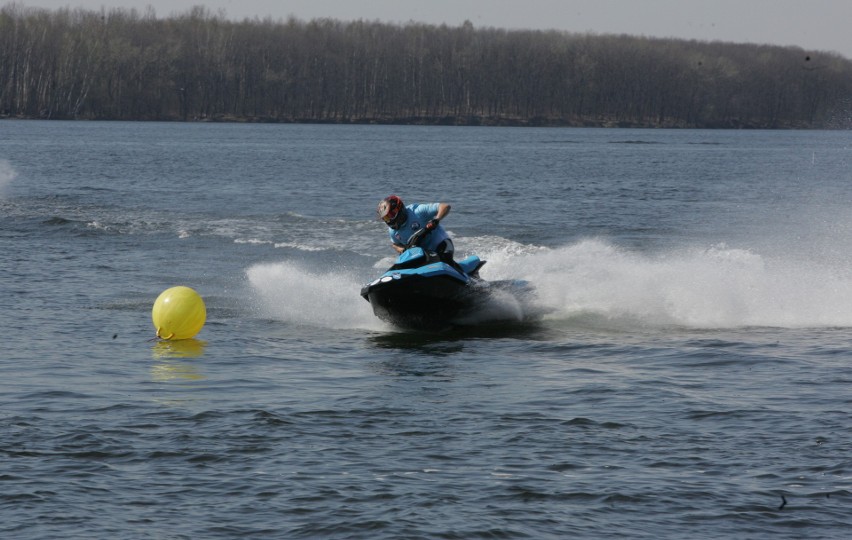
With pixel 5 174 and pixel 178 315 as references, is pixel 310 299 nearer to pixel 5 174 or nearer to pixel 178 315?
pixel 178 315

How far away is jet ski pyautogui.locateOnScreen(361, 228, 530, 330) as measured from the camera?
15625mm

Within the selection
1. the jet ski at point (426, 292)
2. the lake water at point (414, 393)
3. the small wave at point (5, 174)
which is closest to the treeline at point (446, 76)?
the small wave at point (5, 174)

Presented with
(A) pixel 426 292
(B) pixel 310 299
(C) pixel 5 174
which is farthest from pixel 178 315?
(C) pixel 5 174

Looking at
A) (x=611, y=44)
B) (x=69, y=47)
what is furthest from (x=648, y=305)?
(x=611, y=44)

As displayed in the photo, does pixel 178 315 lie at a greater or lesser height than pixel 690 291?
lesser

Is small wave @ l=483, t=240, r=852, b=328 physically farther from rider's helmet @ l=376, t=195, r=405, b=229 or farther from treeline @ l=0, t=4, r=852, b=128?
treeline @ l=0, t=4, r=852, b=128

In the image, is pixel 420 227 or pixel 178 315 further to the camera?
pixel 420 227

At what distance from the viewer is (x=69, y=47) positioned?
5571 inches

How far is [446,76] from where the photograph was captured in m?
162

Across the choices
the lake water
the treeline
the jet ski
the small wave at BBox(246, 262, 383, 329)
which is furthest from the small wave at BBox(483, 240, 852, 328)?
the treeline

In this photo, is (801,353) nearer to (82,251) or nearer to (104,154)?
(82,251)

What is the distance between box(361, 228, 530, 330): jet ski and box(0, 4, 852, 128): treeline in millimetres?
137097

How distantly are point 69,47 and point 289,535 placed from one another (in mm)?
142717

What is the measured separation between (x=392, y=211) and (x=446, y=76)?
489 feet
